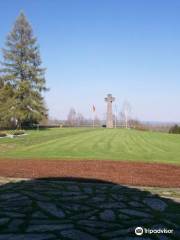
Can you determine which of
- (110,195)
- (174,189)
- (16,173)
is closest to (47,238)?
(110,195)

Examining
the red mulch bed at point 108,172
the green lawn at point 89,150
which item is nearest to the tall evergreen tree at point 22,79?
the green lawn at point 89,150

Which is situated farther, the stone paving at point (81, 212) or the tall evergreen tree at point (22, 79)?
the tall evergreen tree at point (22, 79)

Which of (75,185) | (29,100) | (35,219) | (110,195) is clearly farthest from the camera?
(29,100)

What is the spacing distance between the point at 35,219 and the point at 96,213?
1.15 metres

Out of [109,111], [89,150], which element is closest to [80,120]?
A: [109,111]

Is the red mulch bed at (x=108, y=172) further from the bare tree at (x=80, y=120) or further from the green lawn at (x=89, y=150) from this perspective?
the bare tree at (x=80, y=120)

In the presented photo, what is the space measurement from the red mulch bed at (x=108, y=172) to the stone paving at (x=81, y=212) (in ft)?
5.82

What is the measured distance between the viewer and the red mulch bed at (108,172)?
34.7 feet

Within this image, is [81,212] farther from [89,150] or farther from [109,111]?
[109,111]

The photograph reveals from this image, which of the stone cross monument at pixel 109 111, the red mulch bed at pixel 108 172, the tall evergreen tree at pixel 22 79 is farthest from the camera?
the stone cross monument at pixel 109 111

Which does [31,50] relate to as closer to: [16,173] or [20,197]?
[16,173]

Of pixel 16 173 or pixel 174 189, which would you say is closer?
pixel 174 189

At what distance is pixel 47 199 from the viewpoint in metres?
7.31

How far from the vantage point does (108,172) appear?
477 inches
